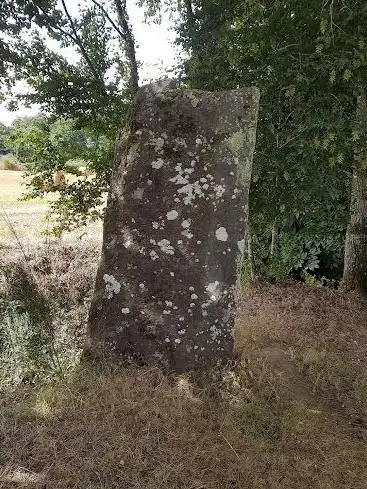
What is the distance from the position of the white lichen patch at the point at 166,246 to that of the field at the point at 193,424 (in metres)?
1.05

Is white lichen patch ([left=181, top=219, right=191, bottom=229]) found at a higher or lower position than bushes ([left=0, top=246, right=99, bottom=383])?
higher

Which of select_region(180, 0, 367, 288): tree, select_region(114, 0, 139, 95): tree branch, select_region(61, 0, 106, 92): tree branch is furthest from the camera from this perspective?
select_region(114, 0, 139, 95): tree branch

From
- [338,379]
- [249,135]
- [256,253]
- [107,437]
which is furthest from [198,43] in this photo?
[107,437]

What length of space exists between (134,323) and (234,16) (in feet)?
16.7

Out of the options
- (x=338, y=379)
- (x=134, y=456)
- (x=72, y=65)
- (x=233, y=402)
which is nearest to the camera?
(x=134, y=456)

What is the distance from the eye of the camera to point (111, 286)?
3.46 m

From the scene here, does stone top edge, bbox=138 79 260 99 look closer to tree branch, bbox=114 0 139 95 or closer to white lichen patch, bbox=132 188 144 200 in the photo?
white lichen patch, bbox=132 188 144 200

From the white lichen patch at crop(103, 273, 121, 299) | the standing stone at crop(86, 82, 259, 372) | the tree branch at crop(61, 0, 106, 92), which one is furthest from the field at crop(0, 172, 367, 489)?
the tree branch at crop(61, 0, 106, 92)

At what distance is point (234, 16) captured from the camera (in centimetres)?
594

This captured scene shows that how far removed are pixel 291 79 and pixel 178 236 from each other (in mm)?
2796

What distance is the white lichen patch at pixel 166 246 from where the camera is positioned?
135 inches

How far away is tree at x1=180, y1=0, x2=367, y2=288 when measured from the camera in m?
4.49

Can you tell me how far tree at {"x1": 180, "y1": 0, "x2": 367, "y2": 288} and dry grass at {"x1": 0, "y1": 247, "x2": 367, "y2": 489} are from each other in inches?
95.2

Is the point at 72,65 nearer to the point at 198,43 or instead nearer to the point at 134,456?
the point at 198,43
